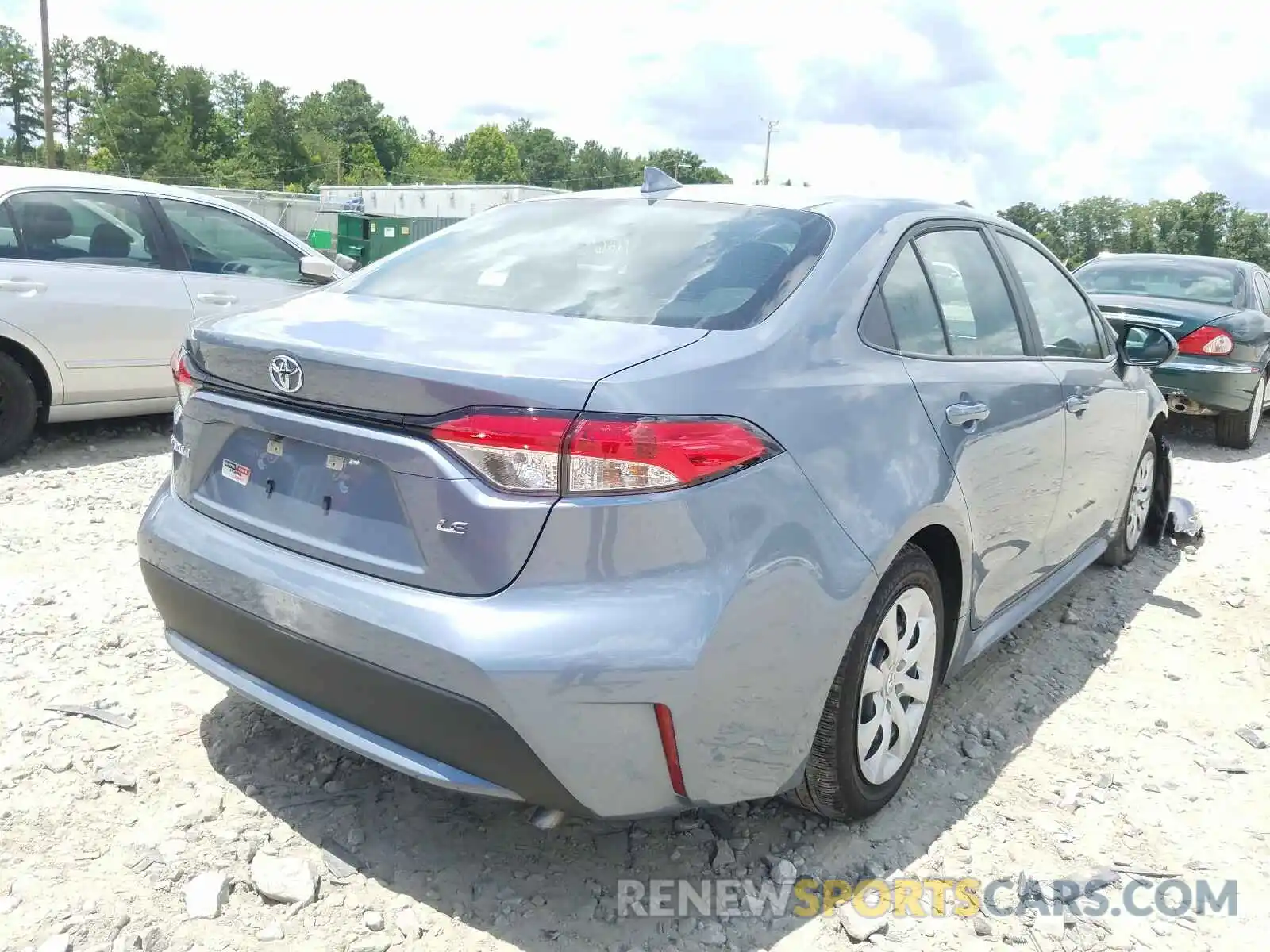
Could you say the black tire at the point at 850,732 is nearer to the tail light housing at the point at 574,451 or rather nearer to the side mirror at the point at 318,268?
the tail light housing at the point at 574,451

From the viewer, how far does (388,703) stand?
211 cm

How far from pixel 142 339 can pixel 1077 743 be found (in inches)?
206

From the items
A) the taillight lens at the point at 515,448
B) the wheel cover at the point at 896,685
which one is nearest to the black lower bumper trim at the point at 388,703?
the taillight lens at the point at 515,448

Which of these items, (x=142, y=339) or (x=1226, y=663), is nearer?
(x=1226, y=663)

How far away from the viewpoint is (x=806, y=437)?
225 cm

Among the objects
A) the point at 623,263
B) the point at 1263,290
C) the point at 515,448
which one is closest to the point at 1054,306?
the point at 623,263

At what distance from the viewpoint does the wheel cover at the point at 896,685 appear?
8.47ft

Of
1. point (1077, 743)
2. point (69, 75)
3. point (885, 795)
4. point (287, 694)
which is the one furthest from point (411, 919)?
point (69, 75)

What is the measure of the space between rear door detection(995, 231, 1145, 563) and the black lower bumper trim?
92.0 inches

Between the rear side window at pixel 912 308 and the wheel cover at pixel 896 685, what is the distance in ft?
2.20

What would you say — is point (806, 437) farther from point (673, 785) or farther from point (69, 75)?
point (69, 75)

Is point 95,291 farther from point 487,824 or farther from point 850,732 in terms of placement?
point 850,732

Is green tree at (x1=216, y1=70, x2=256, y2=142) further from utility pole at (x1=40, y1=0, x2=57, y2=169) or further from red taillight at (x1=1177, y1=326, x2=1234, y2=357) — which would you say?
red taillight at (x1=1177, y1=326, x2=1234, y2=357)

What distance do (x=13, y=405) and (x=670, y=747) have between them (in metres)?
4.88
